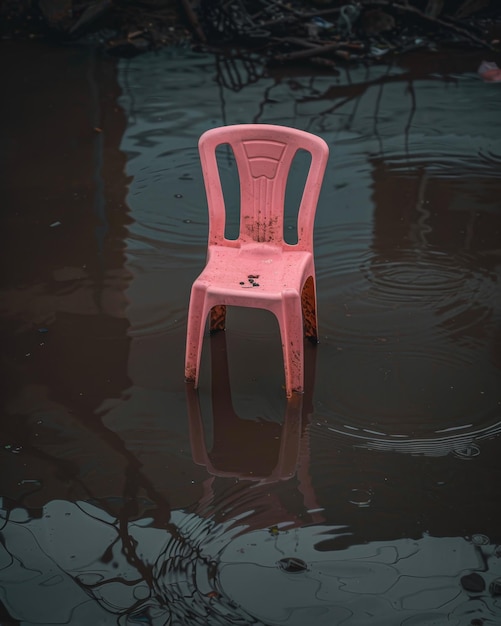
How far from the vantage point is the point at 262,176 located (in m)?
3.70

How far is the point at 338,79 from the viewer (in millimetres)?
7105

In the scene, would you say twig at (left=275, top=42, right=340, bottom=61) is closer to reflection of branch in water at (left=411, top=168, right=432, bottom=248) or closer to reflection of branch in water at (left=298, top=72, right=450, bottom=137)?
reflection of branch in water at (left=298, top=72, right=450, bottom=137)

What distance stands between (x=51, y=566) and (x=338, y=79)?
5539mm

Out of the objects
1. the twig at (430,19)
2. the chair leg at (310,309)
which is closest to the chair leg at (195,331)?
the chair leg at (310,309)

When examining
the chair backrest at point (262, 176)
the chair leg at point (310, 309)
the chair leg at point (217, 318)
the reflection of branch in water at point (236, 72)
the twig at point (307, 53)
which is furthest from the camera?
the twig at point (307, 53)

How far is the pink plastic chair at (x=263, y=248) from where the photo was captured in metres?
3.35

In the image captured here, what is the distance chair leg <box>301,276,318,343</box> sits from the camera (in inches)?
149

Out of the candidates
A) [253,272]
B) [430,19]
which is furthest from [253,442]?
[430,19]

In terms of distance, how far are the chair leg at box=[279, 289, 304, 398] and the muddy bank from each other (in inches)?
184

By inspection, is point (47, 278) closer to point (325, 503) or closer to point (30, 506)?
point (30, 506)

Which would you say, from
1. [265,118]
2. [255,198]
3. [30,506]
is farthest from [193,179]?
[30,506]

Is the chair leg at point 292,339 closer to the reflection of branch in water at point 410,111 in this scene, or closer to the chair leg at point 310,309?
the chair leg at point 310,309

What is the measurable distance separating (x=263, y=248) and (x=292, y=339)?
0.54 metres

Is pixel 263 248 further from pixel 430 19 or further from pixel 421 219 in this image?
pixel 430 19
